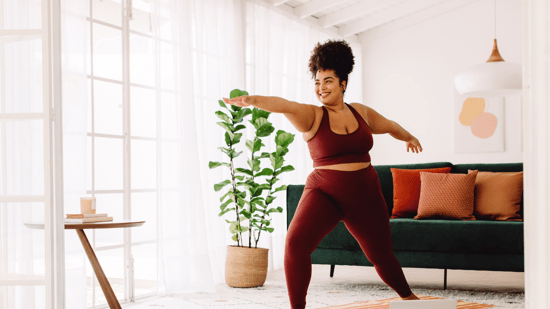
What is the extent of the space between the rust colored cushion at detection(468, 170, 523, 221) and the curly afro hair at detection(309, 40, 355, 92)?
1.93 meters

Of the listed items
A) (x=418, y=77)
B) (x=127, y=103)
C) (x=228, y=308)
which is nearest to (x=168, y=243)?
(x=228, y=308)

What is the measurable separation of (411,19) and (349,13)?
40.1 inches

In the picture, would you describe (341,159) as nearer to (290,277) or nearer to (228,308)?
(290,277)

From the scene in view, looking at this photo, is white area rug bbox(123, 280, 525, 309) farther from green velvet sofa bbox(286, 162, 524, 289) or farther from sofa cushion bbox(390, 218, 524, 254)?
sofa cushion bbox(390, 218, 524, 254)

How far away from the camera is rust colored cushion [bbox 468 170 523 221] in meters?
3.59

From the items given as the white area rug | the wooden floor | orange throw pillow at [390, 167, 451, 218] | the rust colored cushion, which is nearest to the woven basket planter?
the white area rug

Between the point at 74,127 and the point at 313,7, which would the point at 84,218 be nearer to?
the point at 74,127

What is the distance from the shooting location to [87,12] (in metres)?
3.16

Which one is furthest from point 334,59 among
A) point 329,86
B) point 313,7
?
point 313,7

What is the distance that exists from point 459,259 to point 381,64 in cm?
358

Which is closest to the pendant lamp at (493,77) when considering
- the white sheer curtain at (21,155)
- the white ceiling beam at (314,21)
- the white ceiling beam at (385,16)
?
the white ceiling beam at (314,21)

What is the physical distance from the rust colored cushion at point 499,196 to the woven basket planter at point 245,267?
159 centimetres

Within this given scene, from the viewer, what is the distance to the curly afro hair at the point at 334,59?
226 cm

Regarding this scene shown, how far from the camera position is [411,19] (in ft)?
20.4
